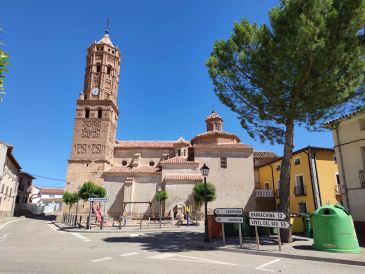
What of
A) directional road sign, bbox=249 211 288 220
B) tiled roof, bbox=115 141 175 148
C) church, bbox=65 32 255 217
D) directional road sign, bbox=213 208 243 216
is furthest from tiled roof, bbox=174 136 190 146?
directional road sign, bbox=249 211 288 220

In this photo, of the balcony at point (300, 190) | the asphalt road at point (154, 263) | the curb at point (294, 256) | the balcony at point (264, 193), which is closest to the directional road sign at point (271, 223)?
the curb at point (294, 256)

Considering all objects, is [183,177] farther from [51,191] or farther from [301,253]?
[51,191]

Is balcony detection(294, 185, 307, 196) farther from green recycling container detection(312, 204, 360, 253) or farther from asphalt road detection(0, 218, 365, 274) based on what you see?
asphalt road detection(0, 218, 365, 274)

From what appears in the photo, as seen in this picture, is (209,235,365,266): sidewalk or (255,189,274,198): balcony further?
(255,189,274,198): balcony

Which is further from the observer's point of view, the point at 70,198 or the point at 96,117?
the point at 96,117

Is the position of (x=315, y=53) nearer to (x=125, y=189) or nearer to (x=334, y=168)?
(x=334, y=168)

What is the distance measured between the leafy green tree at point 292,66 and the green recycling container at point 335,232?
174 cm

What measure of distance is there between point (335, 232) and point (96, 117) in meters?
34.9

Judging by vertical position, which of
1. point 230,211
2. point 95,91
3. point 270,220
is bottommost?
point 270,220

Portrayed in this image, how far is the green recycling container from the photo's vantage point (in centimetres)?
895

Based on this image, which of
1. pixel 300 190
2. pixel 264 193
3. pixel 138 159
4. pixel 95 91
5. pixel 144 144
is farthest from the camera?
pixel 95 91

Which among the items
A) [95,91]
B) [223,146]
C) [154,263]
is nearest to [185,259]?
[154,263]

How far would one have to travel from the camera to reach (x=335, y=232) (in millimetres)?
9164

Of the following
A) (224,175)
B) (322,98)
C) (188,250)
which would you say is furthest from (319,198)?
(188,250)
